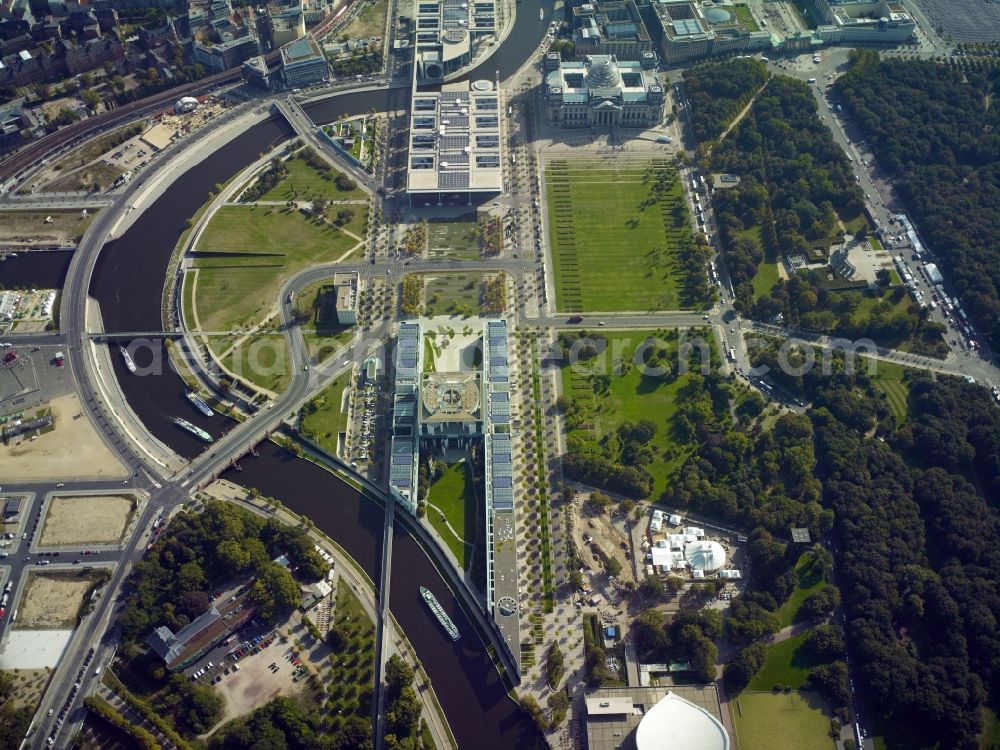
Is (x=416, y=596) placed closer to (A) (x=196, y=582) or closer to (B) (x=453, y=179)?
(A) (x=196, y=582)

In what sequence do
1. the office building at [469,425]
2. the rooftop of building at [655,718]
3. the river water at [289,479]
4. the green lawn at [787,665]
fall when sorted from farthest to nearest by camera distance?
the office building at [469,425], the green lawn at [787,665], the river water at [289,479], the rooftop of building at [655,718]

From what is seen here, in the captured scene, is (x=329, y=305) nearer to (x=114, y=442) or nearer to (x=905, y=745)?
(x=114, y=442)

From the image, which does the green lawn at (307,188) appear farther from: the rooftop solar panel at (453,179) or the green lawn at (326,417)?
the green lawn at (326,417)

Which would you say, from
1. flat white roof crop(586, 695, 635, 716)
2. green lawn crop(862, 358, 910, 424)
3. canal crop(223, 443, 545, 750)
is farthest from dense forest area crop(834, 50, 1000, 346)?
canal crop(223, 443, 545, 750)

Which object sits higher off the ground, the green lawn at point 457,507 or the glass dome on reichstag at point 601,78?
the glass dome on reichstag at point 601,78

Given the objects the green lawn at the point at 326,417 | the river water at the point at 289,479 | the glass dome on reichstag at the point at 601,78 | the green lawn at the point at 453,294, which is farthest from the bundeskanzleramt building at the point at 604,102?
the green lawn at the point at 326,417

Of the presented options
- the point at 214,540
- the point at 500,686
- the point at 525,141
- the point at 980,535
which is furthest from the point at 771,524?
the point at 525,141
